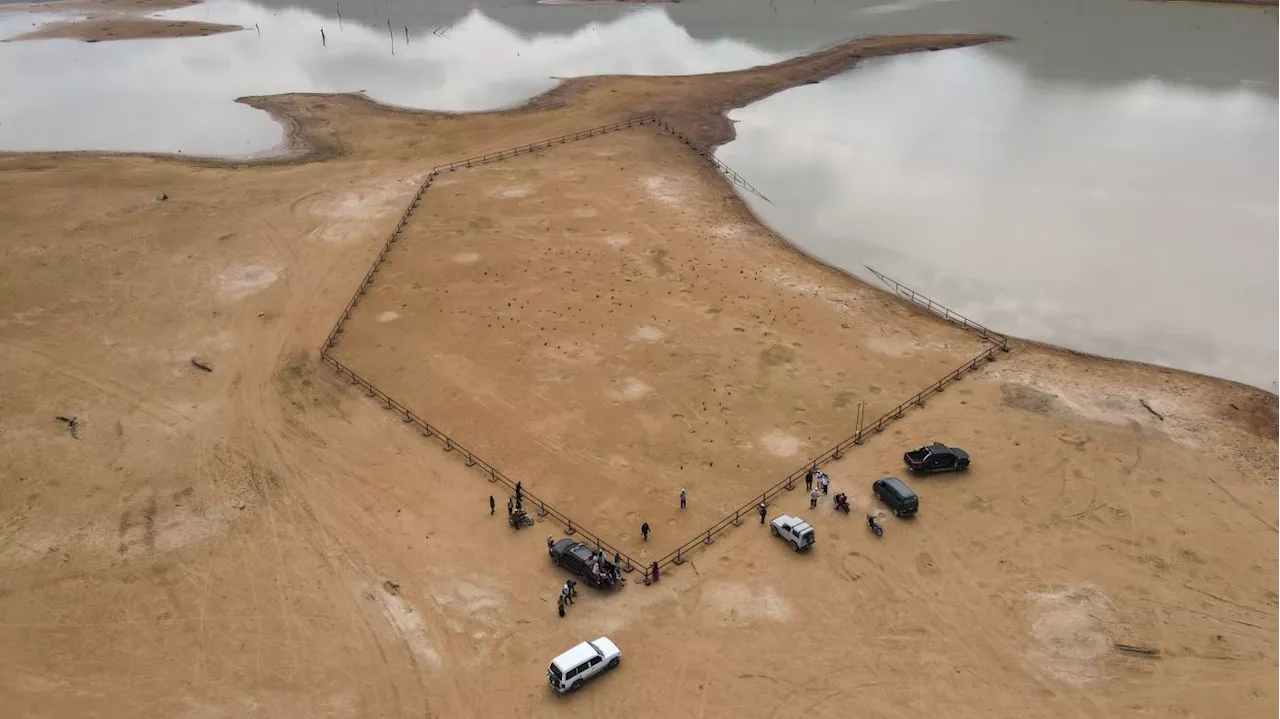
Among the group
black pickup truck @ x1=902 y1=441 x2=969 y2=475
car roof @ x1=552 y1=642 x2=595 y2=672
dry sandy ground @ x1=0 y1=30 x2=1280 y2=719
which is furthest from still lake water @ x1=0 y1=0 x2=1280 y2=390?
car roof @ x1=552 y1=642 x2=595 y2=672

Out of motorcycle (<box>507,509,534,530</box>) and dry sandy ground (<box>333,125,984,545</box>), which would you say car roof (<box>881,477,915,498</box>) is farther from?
motorcycle (<box>507,509,534,530</box>)

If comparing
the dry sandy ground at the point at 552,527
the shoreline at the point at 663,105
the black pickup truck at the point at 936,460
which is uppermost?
the shoreline at the point at 663,105

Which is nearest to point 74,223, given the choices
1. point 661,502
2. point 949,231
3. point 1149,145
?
point 661,502

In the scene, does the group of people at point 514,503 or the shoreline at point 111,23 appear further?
the shoreline at point 111,23

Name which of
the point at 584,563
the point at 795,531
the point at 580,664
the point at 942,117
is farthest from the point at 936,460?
the point at 942,117

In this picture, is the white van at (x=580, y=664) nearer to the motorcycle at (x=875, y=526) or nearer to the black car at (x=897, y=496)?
the motorcycle at (x=875, y=526)

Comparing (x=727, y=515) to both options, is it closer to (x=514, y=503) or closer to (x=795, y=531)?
(x=795, y=531)

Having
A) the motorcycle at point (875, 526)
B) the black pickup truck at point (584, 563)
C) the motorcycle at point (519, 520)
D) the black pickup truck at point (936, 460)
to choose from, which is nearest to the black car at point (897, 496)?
the motorcycle at point (875, 526)

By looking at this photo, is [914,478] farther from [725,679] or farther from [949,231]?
[949,231]
